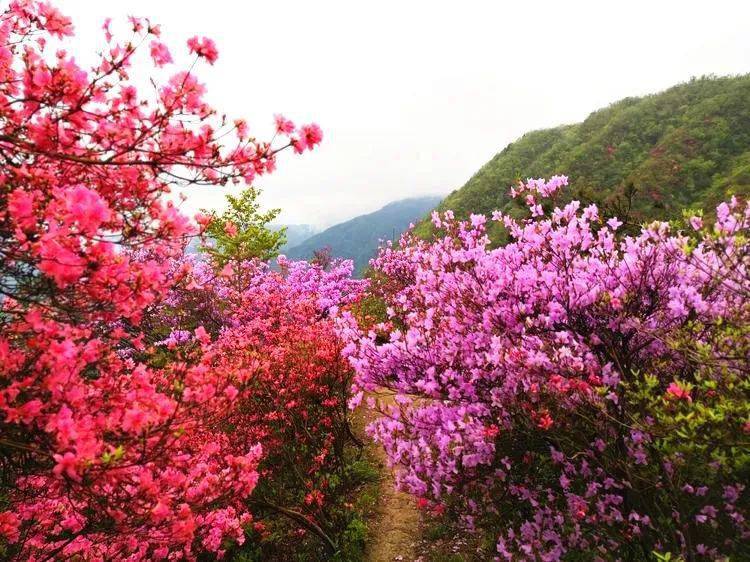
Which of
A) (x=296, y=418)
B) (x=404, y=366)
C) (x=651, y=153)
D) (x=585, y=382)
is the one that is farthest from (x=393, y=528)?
(x=651, y=153)

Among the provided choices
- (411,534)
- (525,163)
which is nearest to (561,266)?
(411,534)

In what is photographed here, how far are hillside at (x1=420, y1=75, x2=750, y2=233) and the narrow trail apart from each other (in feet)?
69.0

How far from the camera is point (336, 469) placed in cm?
1024

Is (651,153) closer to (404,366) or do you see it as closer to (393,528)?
(393,528)

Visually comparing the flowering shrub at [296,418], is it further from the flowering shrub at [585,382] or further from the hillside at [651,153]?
the hillside at [651,153]

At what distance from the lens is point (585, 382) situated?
14.7ft

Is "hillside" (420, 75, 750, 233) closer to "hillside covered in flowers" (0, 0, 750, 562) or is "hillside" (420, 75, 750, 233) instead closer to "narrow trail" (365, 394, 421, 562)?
"narrow trail" (365, 394, 421, 562)

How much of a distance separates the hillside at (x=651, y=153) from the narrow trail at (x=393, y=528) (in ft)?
69.0

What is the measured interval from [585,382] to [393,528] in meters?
6.81

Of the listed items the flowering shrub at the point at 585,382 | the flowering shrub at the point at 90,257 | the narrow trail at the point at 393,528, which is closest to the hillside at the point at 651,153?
the narrow trail at the point at 393,528

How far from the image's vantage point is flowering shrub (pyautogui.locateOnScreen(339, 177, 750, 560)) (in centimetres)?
418

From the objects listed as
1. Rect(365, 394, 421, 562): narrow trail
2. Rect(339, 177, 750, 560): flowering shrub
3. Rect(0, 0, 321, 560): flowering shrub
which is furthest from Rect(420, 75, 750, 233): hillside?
Rect(0, 0, 321, 560): flowering shrub

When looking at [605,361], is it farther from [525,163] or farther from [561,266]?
[525,163]

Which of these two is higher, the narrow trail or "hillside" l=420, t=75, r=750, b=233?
"hillside" l=420, t=75, r=750, b=233
